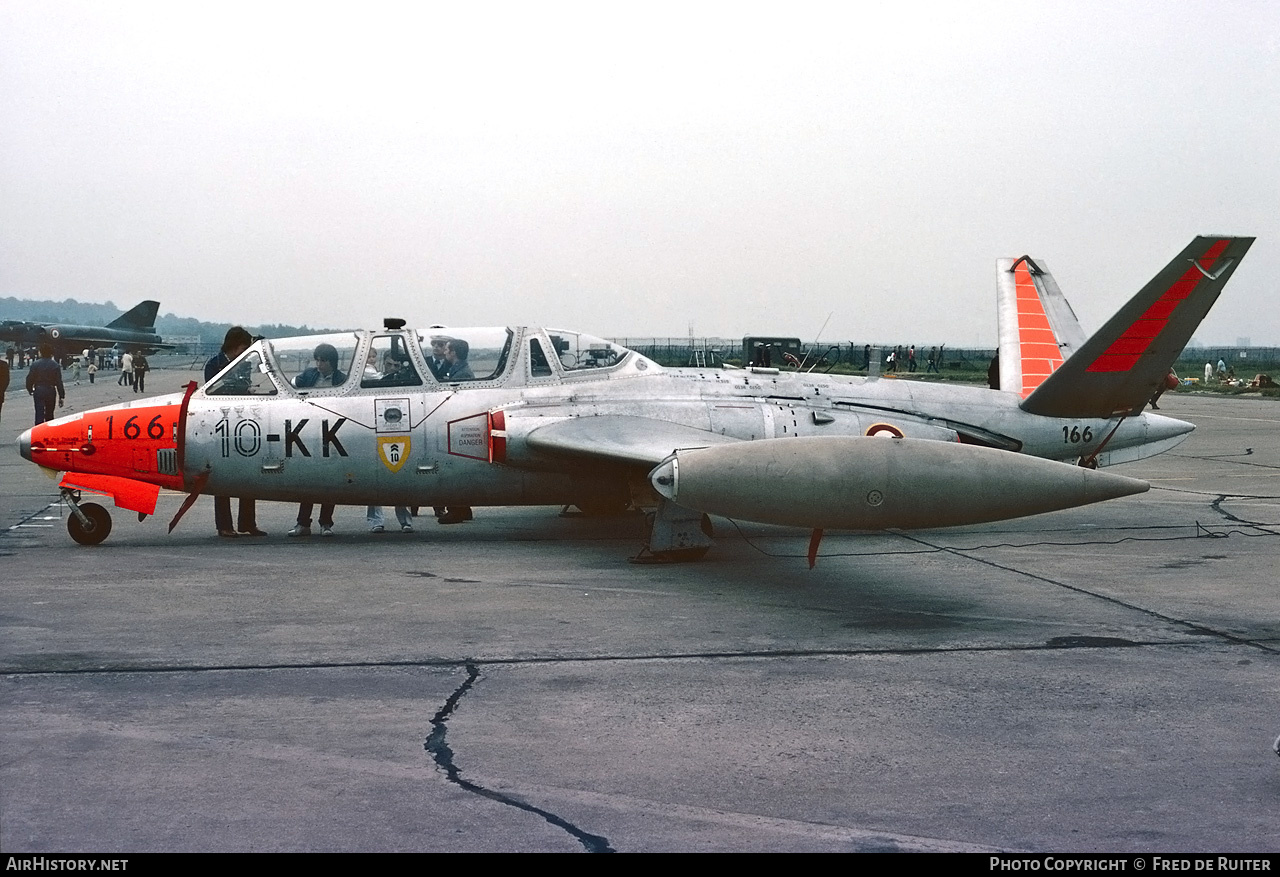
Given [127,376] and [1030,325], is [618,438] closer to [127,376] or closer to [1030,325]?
[1030,325]

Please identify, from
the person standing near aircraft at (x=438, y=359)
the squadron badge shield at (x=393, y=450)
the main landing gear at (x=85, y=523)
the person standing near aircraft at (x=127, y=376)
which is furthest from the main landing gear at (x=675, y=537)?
the person standing near aircraft at (x=127, y=376)

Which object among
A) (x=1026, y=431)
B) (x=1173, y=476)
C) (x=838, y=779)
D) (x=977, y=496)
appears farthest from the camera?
(x=1173, y=476)

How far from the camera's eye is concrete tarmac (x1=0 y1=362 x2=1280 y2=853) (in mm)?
5215

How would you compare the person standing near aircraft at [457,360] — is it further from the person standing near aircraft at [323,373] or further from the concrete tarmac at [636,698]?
the concrete tarmac at [636,698]

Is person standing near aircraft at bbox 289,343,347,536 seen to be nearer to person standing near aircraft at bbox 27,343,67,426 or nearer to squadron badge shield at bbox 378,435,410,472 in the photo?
squadron badge shield at bbox 378,435,410,472

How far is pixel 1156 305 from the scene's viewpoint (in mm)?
12875

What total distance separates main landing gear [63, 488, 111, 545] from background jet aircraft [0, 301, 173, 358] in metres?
81.5

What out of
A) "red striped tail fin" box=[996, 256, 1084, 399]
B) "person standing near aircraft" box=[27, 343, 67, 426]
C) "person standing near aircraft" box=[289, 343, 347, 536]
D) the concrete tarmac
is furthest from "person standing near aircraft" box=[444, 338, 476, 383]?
"person standing near aircraft" box=[27, 343, 67, 426]

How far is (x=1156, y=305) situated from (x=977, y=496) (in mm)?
4740

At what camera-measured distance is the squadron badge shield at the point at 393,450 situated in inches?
510

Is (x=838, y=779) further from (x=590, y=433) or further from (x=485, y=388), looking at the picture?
(x=485, y=388)

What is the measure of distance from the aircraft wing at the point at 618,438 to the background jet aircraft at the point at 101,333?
3288 inches
